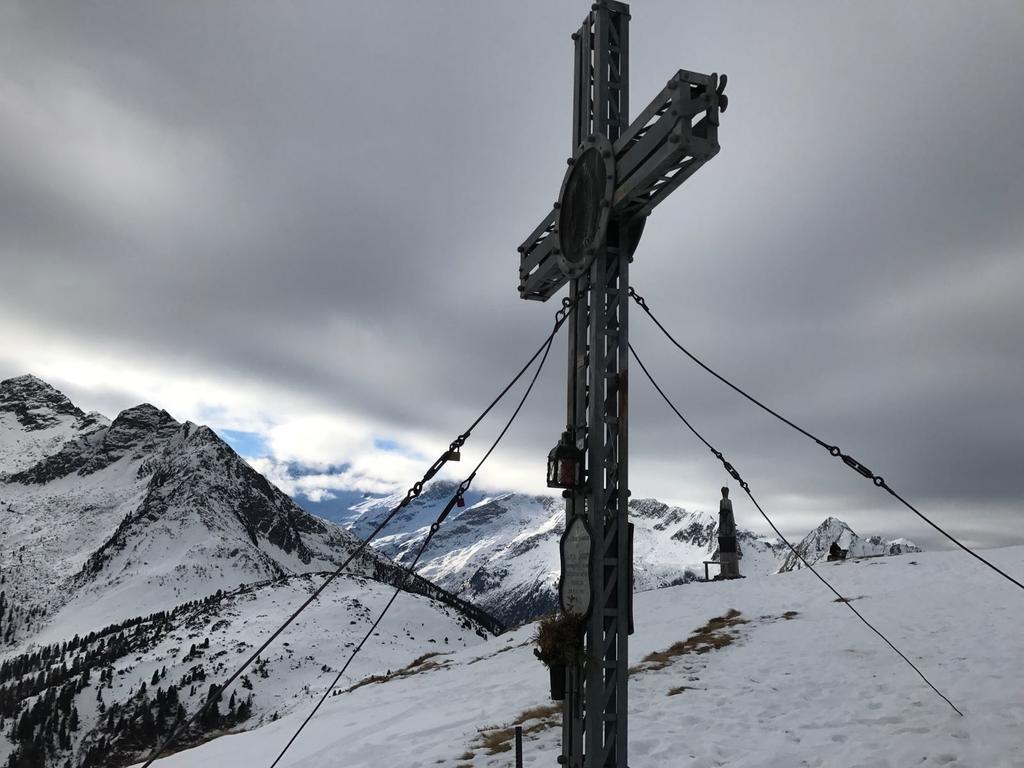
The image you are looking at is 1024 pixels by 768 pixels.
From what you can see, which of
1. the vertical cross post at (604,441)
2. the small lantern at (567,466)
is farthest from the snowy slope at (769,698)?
the small lantern at (567,466)

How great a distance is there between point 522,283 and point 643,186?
355 centimetres

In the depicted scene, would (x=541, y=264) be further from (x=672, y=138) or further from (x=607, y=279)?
(x=672, y=138)

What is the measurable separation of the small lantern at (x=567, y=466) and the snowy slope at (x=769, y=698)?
5556 millimetres

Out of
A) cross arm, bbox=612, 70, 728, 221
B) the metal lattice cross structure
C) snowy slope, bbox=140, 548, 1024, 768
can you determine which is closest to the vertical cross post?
the metal lattice cross structure

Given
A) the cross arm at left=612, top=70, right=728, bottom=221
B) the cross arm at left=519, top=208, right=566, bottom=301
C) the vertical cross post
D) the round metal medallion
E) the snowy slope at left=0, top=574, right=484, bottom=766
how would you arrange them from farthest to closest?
the snowy slope at left=0, top=574, right=484, bottom=766 → the cross arm at left=519, top=208, right=566, bottom=301 → the round metal medallion → the vertical cross post → the cross arm at left=612, top=70, right=728, bottom=221

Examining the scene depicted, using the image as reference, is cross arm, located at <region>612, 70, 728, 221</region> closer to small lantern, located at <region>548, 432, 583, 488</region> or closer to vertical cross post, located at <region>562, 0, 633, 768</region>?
vertical cross post, located at <region>562, 0, 633, 768</region>

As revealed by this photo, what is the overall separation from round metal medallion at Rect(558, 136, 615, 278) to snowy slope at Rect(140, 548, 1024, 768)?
8.16m

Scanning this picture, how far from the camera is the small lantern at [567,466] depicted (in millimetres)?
8539

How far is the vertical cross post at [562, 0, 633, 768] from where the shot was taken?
27.1 ft

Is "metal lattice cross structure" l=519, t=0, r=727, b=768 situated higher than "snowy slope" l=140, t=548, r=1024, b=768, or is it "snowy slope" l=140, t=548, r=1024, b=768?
"metal lattice cross structure" l=519, t=0, r=727, b=768

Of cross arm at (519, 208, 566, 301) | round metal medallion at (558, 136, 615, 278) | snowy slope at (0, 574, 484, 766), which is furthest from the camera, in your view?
snowy slope at (0, 574, 484, 766)

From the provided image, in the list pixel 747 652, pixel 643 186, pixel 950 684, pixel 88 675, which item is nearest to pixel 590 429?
pixel 643 186

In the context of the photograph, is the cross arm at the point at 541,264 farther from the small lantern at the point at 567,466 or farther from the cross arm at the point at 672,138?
the small lantern at the point at 567,466

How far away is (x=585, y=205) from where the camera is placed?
30.3ft
